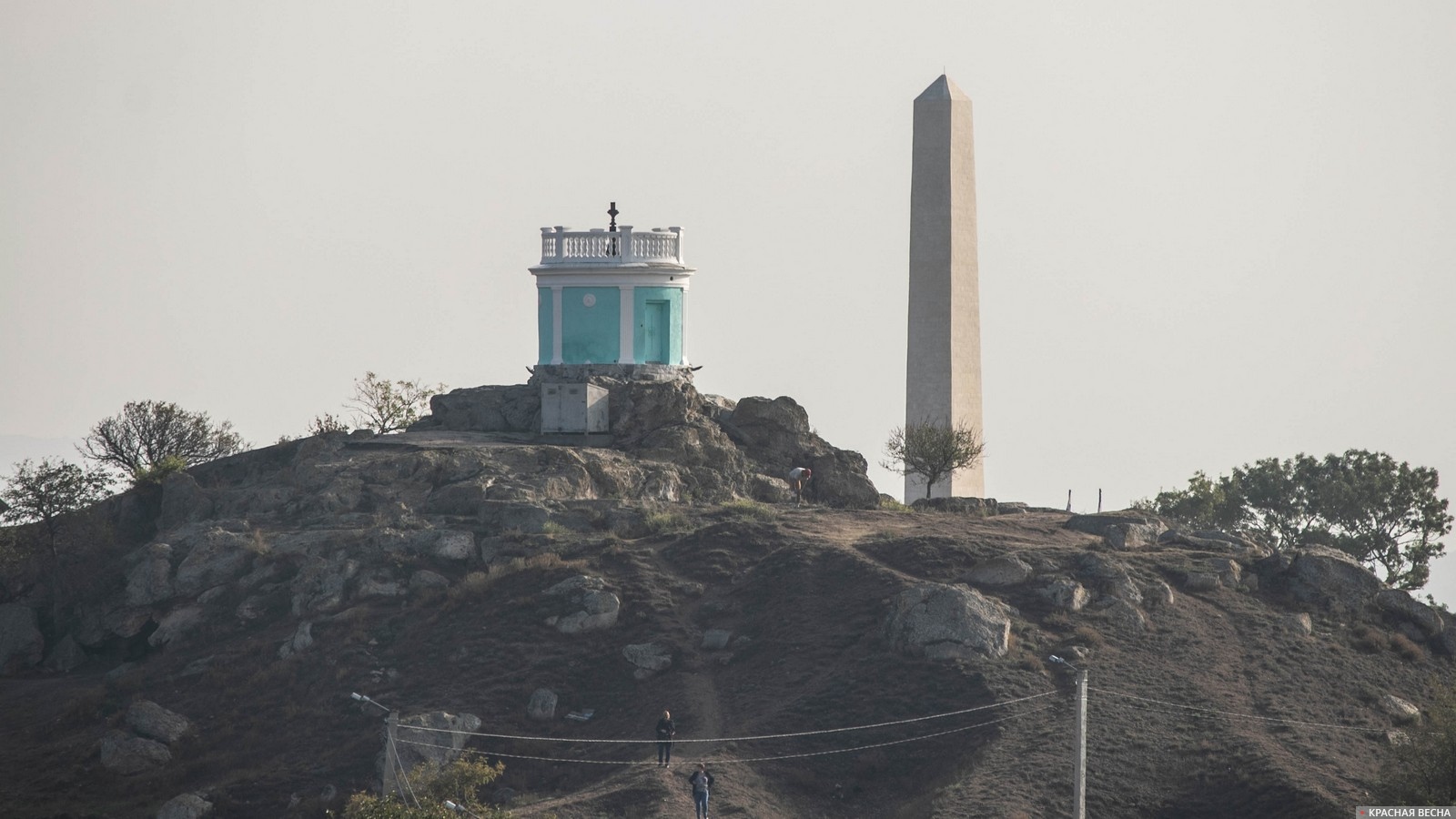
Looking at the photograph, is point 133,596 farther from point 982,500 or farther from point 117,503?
point 982,500

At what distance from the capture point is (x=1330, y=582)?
42469 mm

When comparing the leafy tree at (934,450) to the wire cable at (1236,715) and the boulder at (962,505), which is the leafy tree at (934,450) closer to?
the boulder at (962,505)

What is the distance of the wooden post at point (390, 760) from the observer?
3319cm

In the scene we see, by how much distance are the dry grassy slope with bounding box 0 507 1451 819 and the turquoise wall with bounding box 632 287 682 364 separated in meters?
7.60

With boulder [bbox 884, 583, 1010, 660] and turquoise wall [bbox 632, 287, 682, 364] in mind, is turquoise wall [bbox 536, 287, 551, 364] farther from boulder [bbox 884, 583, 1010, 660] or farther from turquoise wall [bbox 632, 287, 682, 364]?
boulder [bbox 884, 583, 1010, 660]

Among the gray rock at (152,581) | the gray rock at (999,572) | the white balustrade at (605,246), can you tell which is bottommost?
the gray rock at (152,581)

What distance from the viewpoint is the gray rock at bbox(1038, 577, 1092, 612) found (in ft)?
131

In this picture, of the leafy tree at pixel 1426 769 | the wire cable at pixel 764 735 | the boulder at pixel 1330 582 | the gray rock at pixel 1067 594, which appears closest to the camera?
the leafy tree at pixel 1426 769

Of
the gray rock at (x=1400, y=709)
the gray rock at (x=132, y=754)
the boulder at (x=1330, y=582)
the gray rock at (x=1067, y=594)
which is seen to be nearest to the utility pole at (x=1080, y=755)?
the gray rock at (x=1067, y=594)

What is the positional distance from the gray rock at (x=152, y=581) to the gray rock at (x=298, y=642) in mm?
4132

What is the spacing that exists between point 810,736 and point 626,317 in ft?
55.3

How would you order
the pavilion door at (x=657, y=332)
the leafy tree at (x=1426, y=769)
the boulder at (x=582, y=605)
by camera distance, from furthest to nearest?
the pavilion door at (x=657, y=332) → the boulder at (x=582, y=605) → the leafy tree at (x=1426, y=769)

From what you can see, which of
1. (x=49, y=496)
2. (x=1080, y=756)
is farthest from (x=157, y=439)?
(x=1080, y=756)

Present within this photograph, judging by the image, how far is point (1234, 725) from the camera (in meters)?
36.1
